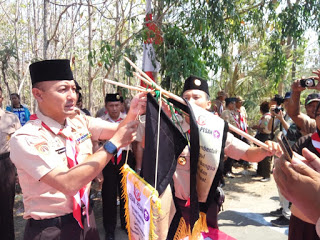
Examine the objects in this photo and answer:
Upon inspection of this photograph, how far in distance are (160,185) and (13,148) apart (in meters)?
0.89

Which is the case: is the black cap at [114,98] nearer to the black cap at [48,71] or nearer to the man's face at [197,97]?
the man's face at [197,97]

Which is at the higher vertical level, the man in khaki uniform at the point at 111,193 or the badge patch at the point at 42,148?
the badge patch at the point at 42,148

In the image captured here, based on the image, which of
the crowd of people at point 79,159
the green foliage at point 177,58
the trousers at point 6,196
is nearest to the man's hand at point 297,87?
the crowd of people at point 79,159

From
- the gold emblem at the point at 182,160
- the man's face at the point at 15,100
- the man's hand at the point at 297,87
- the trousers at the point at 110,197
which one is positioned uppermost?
the man's hand at the point at 297,87

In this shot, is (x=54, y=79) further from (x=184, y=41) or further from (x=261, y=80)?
(x=261, y=80)

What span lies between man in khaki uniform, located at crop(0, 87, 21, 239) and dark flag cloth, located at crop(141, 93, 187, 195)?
2.04m

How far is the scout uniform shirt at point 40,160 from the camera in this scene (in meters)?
1.60

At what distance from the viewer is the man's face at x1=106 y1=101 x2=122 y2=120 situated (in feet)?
14.1

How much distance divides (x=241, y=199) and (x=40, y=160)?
4501 mm

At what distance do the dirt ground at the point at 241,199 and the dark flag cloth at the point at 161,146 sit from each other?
2469 mm

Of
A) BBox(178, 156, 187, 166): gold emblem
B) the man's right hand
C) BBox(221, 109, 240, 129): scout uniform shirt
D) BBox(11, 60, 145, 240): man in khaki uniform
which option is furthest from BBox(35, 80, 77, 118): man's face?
BBox(221, 109, 240, 129): scout uniform shirt

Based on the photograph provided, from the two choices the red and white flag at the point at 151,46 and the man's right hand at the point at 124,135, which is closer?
the man's right hand at the point at 124,135

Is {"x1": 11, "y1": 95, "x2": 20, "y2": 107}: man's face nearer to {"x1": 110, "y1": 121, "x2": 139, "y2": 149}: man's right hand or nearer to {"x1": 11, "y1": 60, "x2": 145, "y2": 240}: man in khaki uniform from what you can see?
{"x1": 11, "y1": 60, "x2": 145, "y2": 240}: man in khaki uniform

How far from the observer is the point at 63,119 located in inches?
76.2
